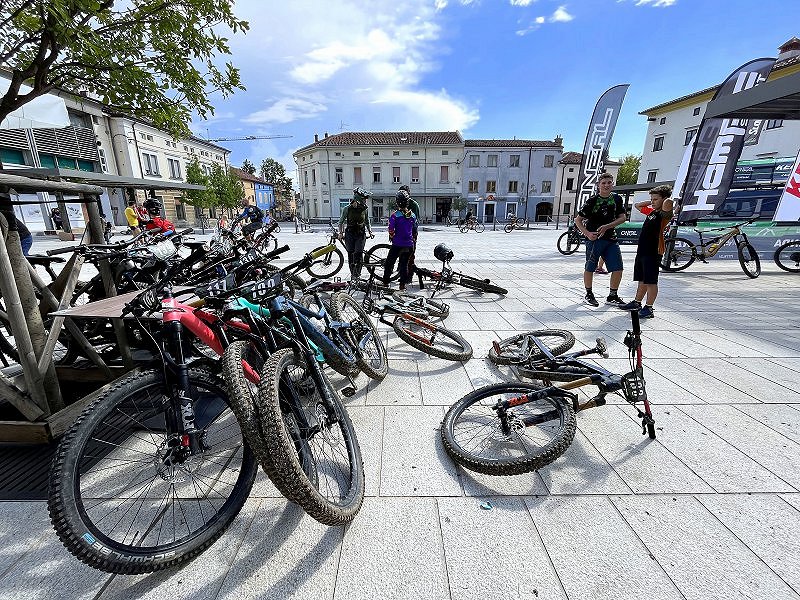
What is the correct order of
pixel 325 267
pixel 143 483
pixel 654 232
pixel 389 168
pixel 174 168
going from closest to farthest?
pixel 143 483, pixel 325 267, pixel 654 232, pixel 174 168, pixel 389 168

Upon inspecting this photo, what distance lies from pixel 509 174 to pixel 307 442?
4709cm

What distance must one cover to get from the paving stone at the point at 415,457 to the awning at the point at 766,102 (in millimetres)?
6752

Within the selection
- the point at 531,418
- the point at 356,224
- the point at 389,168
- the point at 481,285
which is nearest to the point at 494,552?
the point at 531,418

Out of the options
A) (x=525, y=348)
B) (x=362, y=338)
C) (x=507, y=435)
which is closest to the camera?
(x=507, y=435)

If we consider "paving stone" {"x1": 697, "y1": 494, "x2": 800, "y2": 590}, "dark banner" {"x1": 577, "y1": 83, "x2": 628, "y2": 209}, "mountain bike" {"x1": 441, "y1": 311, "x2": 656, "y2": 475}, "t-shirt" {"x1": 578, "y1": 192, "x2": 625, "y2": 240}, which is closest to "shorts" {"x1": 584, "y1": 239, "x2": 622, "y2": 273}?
"t-shirt" {"x1": 578, "y1": 192, "x2": 625, "y2": 240}

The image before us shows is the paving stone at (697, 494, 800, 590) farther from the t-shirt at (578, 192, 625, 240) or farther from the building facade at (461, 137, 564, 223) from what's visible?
the building facade at (461, 137, 564, 223)

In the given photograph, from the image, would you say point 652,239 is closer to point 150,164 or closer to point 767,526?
point 767,526

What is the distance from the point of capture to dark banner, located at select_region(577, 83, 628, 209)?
41.7 feet

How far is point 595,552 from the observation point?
158 cm

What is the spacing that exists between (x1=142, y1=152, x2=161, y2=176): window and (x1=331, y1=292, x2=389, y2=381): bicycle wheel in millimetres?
39348

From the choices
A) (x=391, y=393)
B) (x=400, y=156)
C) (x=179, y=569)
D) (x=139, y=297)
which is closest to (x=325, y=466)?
(x=179, y=569)

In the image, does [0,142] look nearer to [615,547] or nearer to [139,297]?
[139,297]

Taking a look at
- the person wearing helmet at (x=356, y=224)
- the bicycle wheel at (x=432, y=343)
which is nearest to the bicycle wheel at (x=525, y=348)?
the bicycle wheel at (x=432, y=343)

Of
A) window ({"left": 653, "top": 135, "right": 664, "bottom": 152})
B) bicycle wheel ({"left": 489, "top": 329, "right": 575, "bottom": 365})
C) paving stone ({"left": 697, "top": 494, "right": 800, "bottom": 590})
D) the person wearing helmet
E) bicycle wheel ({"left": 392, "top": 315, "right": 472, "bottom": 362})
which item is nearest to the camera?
paving stone ({"left": 697, "top": 494, "right": 800, "bottom": 590})
